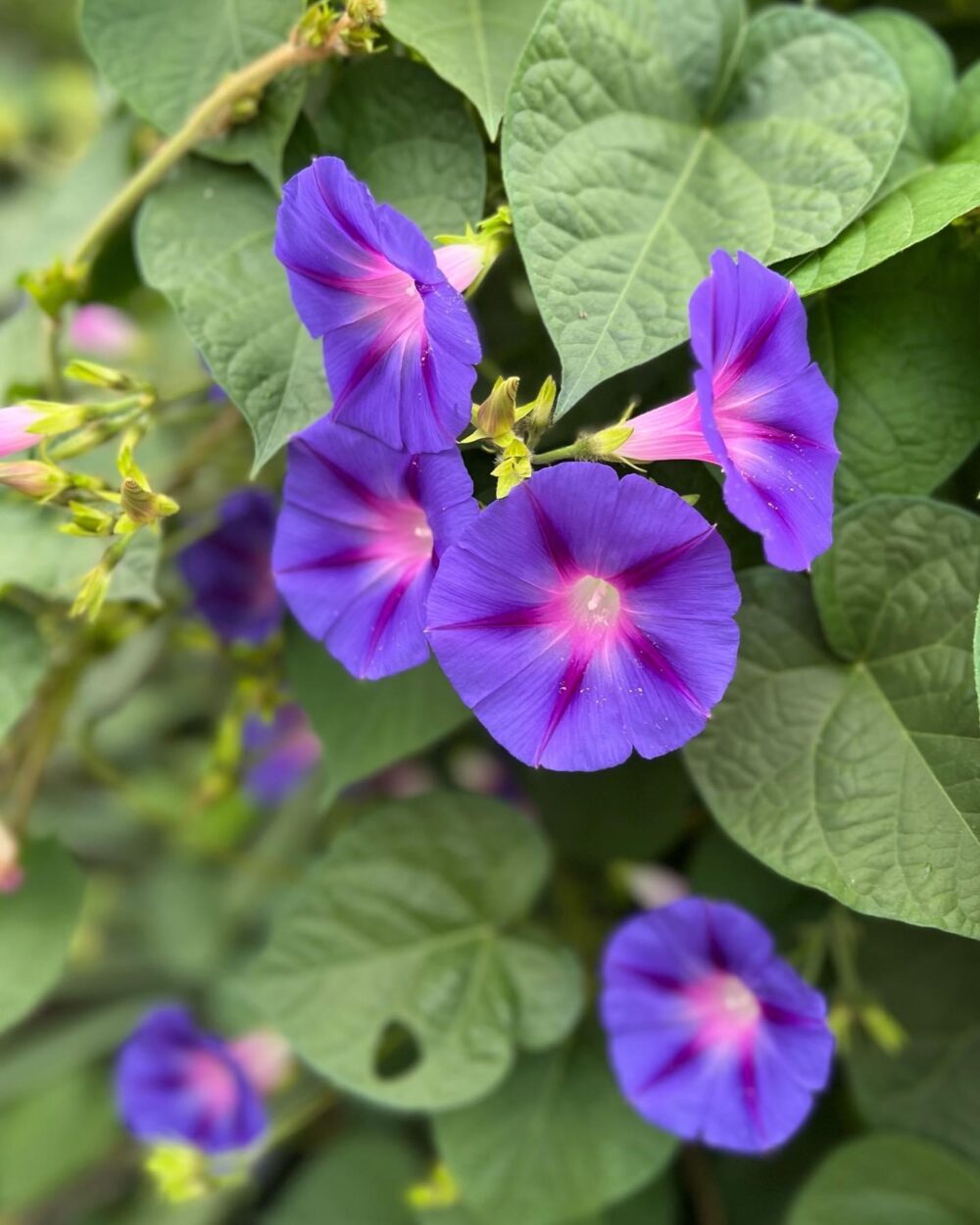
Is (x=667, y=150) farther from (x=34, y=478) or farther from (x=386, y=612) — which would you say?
(x=34, y=478)

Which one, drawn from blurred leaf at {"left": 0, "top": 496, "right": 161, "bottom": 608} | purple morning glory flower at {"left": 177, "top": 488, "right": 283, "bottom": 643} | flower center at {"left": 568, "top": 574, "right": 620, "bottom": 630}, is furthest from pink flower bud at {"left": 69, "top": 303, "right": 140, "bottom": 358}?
flower center at {"left": 568, "top": 574, "right": 620, "bottom": 630}

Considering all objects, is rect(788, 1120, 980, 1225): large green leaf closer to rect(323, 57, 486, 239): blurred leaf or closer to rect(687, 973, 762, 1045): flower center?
rect(687, 973, 762, 1045): flower center

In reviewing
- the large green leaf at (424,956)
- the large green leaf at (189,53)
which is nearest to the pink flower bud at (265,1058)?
the large green leaf at (424,956)

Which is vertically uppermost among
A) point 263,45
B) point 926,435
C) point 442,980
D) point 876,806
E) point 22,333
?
point 263,45

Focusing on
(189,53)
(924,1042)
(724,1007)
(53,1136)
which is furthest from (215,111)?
(53,1136)

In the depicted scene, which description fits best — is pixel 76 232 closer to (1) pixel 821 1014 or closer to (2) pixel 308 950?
(2) pixel 308 950

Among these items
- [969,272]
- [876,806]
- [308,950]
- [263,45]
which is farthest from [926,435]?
[308,950]

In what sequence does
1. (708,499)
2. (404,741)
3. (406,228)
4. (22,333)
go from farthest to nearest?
(22,333) < (404,741) < (708,499) < (406,228)
